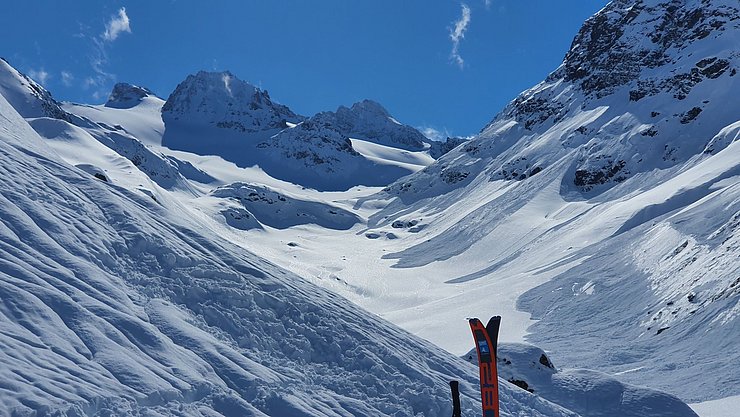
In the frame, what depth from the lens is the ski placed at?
1188cm

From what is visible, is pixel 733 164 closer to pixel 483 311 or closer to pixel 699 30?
pixel 483 311

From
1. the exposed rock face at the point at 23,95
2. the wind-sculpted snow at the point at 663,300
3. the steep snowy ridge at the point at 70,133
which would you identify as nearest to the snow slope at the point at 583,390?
the wind-sculpted snow at the point at 663,300

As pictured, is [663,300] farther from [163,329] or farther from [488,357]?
[163,329]

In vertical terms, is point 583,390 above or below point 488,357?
above

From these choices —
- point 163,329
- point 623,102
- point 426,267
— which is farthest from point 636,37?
point 163,329

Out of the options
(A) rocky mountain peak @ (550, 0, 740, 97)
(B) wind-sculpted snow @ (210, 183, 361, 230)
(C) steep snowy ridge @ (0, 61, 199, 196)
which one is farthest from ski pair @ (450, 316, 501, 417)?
(A) rocky mountain peak @ (550, 0, 740, 97)

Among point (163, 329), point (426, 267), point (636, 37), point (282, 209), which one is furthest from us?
point (636, 37)

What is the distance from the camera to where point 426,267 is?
307 ft

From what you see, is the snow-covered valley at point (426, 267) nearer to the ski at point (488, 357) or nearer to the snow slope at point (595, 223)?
the snow slope at point (595, 223)

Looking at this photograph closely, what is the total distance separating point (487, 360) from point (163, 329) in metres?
6.40

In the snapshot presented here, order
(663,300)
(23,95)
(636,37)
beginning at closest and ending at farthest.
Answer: (663,300) → (23,95) → (636,37)

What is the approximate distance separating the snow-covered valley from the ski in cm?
149

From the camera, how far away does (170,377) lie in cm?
1034

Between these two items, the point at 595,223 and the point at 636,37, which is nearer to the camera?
the point at 595,223
